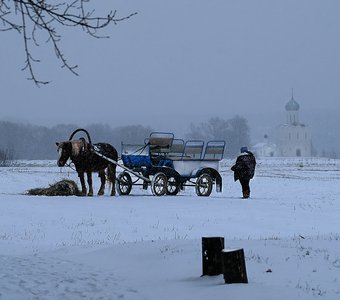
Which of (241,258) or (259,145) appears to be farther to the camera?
(259,145)

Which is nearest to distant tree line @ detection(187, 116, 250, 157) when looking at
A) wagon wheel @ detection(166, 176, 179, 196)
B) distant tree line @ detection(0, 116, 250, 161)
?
distant tree line @ detection(0, 116, 250, 161)

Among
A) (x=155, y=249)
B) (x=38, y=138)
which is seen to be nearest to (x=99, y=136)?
(x=38, y=138)

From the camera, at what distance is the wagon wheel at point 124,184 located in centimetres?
2292

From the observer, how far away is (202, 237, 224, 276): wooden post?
25.4ft

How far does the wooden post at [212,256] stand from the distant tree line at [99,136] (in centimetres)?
12953

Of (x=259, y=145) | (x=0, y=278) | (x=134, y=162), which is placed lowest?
(x=0, y=278)

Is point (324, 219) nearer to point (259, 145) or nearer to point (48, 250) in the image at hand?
point (48, 250)

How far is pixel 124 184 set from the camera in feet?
75.4

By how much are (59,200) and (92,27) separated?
42.1 feet

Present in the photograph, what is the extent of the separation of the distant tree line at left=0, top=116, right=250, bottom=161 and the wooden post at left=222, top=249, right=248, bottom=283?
13013 cm

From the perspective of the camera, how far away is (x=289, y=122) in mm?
181375

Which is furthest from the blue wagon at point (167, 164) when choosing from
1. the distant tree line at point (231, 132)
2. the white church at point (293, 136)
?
the white church at point (293, 136)

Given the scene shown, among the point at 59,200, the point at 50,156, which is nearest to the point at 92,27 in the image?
the point at 59,200

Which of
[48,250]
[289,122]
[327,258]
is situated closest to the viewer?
[327,258]
